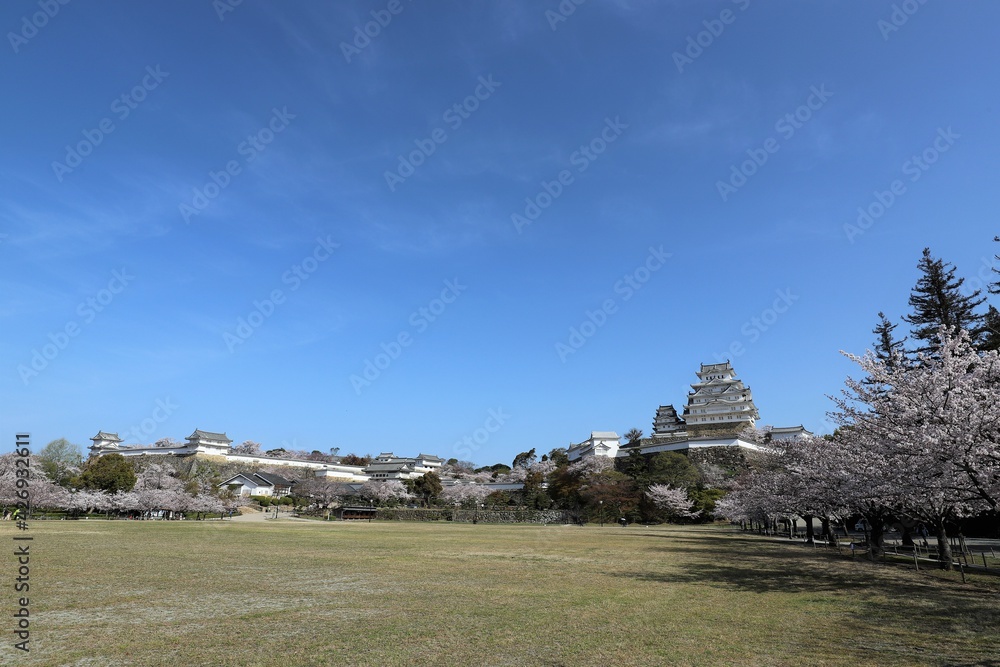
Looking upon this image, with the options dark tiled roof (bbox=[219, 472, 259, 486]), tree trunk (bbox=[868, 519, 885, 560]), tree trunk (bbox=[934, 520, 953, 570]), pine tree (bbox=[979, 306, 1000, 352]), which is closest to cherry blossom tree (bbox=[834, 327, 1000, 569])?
tree trunk (bbox=[934, 520, 953, 570])

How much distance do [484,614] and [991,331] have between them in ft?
127

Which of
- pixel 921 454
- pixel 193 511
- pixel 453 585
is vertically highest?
pixel 921 454

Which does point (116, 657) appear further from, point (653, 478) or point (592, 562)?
point (653, 478)

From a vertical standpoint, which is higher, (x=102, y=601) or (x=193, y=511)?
(x=102, y=601)

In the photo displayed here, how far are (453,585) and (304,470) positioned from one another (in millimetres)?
99880

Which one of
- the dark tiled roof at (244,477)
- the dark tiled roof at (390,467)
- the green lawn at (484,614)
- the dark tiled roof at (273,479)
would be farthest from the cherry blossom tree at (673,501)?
the dark tiled roof at (244,477)

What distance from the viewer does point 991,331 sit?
32656 millimetres

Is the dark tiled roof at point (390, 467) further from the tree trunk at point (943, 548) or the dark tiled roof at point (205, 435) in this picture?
the tree trunk at point (943, 548)

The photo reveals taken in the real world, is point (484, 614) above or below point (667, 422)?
below

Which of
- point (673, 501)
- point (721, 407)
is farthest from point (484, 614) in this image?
point (721, 407)

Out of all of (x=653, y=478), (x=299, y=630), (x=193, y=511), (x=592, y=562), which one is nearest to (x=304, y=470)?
(x=193, y=511)

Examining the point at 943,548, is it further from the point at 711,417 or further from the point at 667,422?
the point at 667,422

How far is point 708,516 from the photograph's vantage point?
5816 cm

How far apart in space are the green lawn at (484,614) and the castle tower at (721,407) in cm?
6406
